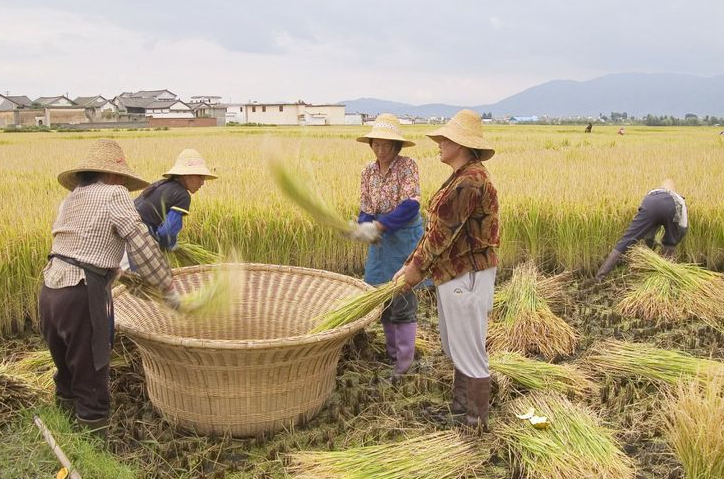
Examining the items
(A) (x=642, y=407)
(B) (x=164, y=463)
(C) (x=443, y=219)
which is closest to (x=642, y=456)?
(A) (x=642, y=407)

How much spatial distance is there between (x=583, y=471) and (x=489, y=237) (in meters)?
0.98

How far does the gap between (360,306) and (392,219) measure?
1.86 ft

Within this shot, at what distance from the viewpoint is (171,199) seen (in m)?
3.30

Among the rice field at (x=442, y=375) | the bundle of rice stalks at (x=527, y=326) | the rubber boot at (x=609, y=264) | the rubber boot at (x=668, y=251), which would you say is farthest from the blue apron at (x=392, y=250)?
the rubber boot at (x=668, y=251)

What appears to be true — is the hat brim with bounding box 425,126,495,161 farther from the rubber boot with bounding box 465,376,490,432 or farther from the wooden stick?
the wooden stick

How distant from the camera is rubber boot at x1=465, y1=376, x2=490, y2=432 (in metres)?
2.85

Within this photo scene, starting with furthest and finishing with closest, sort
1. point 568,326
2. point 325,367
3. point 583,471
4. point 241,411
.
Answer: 1. point 568,326
2. point 325,367
3. point 241,411
4. point 583,471

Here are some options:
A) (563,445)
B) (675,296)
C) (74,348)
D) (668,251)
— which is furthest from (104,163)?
(668,251)

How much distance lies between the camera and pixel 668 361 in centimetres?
337

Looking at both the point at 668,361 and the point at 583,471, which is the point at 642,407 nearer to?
the point at 668,361

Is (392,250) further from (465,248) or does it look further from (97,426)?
(97,426)

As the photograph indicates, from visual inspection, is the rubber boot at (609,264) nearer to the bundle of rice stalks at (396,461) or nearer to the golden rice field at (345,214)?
the golden rice field at (345,214)

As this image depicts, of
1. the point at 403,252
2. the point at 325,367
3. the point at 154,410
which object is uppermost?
the point at 403,252

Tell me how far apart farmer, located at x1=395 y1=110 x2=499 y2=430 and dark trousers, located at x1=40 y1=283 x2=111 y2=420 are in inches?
54.7
